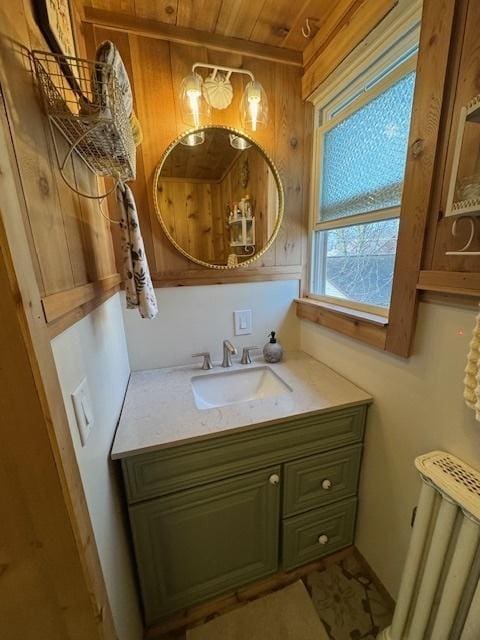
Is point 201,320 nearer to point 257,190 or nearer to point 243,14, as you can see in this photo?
point 257,190

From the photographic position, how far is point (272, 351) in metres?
1.42

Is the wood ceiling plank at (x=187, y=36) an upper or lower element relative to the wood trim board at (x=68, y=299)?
upper

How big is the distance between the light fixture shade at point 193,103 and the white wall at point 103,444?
91 cm

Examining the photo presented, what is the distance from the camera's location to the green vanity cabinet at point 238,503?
2.92 ft

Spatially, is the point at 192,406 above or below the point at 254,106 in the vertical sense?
below

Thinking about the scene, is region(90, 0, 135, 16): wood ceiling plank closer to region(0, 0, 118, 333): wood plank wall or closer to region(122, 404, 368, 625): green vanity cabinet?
region(0, 0, 118, 333): wood plank wall

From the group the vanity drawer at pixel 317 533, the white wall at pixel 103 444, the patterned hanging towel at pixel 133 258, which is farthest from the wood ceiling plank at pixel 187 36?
the vanity drawer at pixel 317 533

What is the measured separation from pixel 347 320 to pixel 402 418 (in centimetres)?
42

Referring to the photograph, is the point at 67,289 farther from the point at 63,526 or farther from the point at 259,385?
the point at 259,385

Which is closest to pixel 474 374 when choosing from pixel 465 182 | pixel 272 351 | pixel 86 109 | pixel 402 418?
pixel 402 418

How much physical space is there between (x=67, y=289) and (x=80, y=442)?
0.34 m

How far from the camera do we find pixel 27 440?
42 cm

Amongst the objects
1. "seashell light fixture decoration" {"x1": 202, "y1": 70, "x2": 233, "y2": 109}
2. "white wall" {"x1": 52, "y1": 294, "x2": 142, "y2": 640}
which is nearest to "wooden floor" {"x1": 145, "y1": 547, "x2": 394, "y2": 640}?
"white wall" {"x1": 52, "y1": 294, "x2": 142, "y2": 640}

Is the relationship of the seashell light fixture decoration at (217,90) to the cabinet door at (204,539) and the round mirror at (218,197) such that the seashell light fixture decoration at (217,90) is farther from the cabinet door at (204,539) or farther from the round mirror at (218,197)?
the cabinet door at (204,539)
